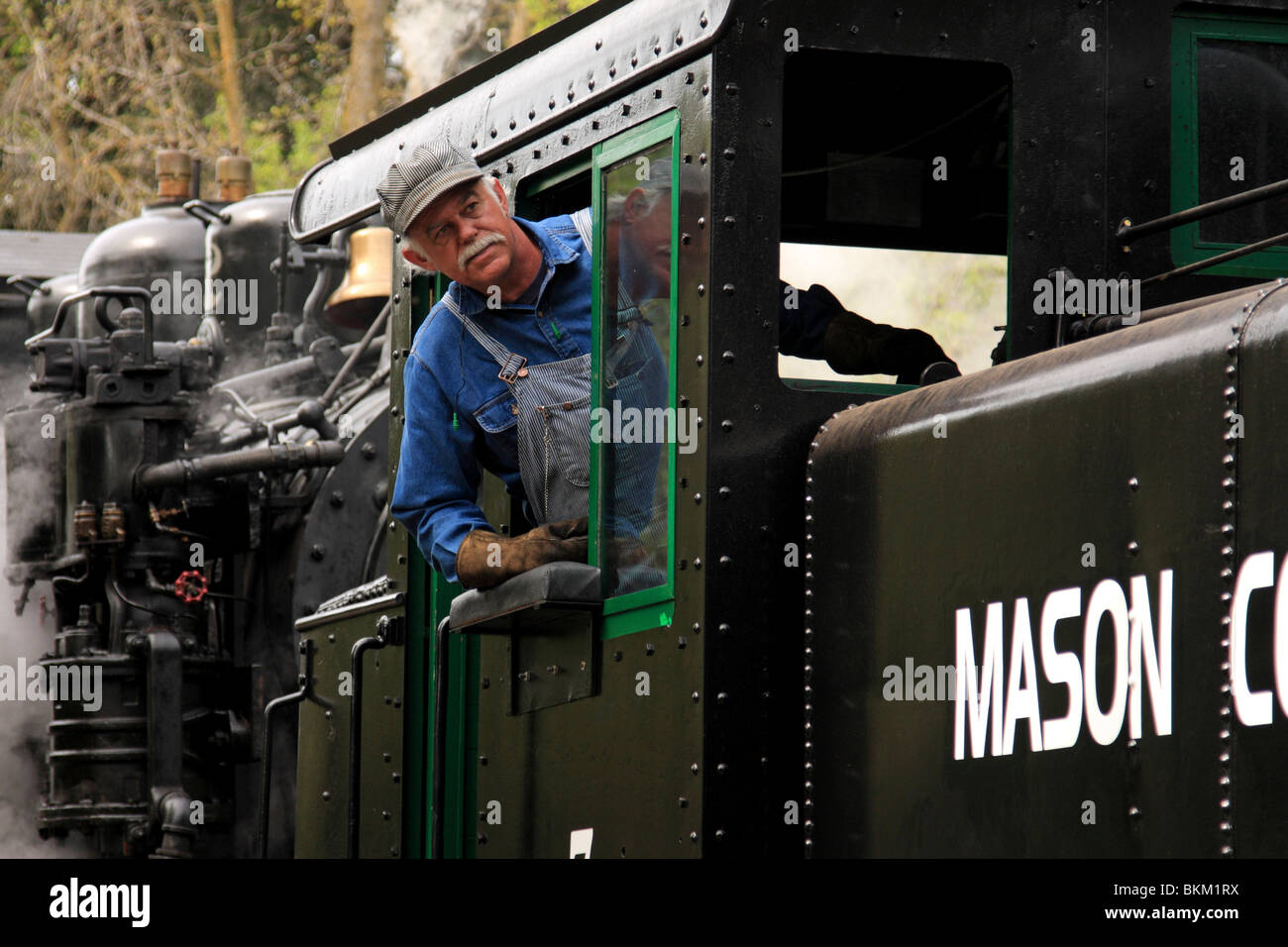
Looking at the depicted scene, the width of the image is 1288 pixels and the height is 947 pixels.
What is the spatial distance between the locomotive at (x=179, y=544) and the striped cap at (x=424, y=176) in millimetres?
3816

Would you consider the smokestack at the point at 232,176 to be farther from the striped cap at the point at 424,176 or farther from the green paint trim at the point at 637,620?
the green paint trim at the point at 637,620

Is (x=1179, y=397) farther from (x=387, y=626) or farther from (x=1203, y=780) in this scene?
(x=387, y=626)

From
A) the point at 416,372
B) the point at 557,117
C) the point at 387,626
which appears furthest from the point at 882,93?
the point at 387,626

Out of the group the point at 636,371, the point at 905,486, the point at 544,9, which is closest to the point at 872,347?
→ the point at 636,371

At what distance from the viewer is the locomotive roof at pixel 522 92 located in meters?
3.68

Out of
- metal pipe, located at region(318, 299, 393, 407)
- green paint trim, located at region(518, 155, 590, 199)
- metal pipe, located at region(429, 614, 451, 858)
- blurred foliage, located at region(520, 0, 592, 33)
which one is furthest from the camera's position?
blurred foliage, located at region(520, 0, 592, 33)

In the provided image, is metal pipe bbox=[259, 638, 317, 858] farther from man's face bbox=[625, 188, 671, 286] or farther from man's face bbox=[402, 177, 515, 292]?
man's face bbox=[625, 188, 671, 286]

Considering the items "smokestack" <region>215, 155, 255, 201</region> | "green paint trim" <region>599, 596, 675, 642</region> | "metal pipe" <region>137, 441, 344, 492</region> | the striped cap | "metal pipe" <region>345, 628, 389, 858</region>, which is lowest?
"metal pipe" <region>345, 628, 389, 858</region>

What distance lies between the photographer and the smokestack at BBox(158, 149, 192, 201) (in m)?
11.3

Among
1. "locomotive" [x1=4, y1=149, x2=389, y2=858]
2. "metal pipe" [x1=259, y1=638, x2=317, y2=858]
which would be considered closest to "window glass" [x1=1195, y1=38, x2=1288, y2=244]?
"metal pipe" [x1=259, y1=638, x2=317, y2=858]

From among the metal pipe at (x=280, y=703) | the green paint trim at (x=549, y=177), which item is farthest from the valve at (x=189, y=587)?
the green paint trim at (x=549, y=177)

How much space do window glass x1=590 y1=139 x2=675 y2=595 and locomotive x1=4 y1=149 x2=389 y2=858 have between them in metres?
4.00

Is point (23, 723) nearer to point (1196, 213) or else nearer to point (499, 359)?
point (499, 359)

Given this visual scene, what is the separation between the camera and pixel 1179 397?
8.72ft
